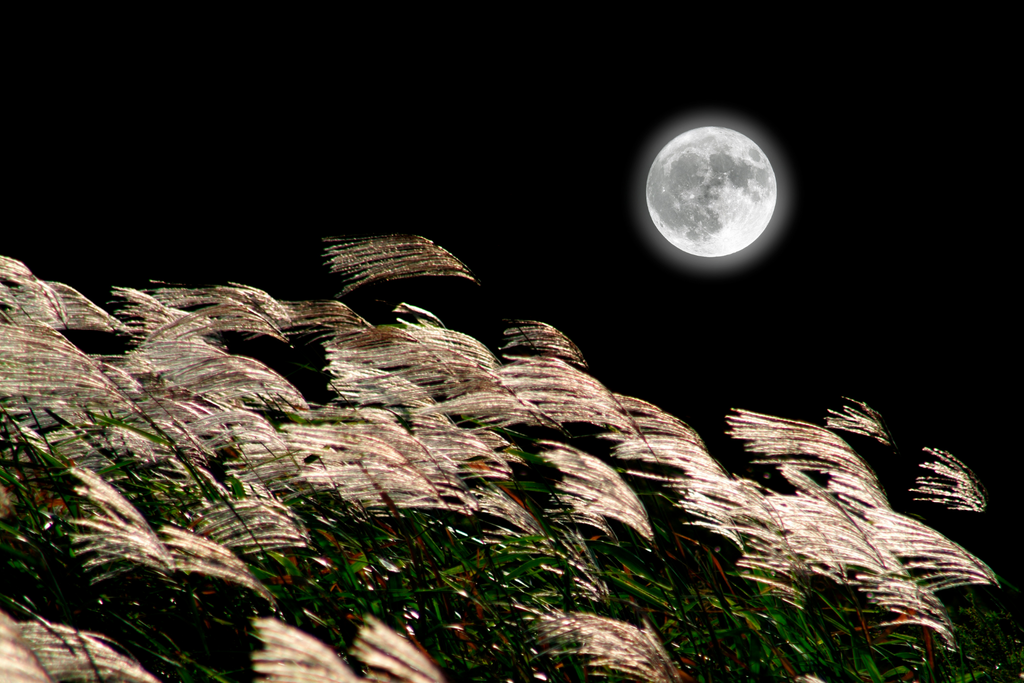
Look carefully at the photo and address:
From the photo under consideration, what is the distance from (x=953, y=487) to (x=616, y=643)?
1.53 m

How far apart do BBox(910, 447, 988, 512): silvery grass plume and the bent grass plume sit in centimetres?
1

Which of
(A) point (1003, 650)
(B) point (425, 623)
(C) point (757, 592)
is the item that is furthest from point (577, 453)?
(A) point (1003, 650)

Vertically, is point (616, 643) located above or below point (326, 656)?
below

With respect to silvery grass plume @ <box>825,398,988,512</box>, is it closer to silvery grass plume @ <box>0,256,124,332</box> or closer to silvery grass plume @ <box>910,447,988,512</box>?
silvery grass plume @ <box>910,447,988,512</box>

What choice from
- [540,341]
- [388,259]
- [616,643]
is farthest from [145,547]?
[540,341]

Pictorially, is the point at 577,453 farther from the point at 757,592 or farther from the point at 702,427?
the point at 702,427

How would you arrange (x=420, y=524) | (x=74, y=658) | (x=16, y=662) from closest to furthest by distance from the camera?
(x=16, y=662)
(x=74, y=658)
(x=420, y=524)

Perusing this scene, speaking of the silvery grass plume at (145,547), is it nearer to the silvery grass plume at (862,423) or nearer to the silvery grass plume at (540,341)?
the silvery grass plume at (540,341)

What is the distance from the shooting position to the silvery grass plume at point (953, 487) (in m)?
2.10

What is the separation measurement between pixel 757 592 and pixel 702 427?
105cm

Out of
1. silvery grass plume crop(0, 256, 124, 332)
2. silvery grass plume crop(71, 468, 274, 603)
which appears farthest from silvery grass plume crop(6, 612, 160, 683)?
→ silvery grass plume crop(0, 256, 124, 332)

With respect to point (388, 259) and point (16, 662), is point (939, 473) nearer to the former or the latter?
point (388, 259)

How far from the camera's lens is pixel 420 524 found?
1.91m

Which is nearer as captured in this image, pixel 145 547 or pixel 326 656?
pixel 326 656
